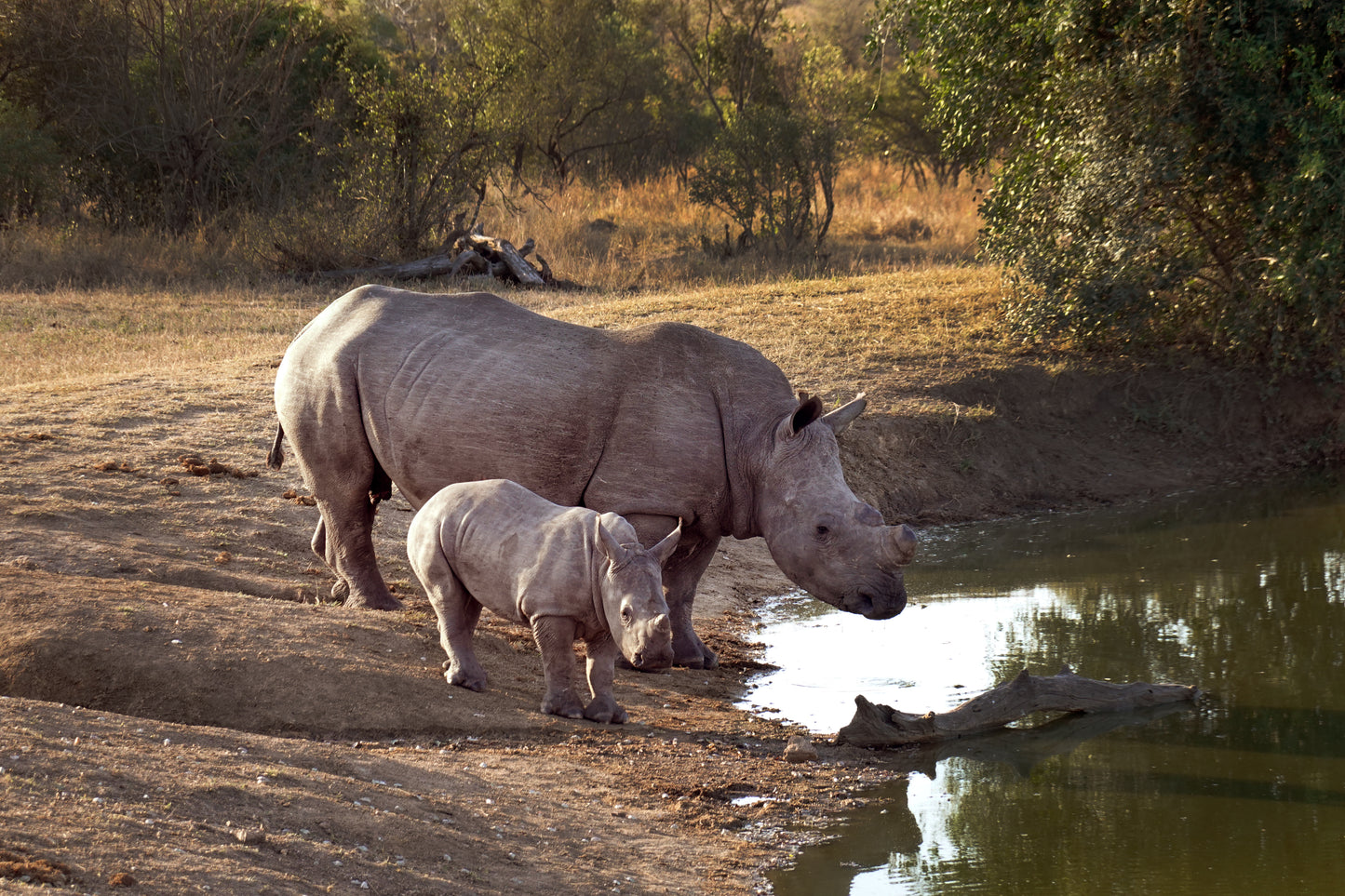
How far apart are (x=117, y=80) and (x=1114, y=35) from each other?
595 inches

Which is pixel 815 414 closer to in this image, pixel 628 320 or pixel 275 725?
pixel 275 725

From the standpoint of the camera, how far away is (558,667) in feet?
18.9

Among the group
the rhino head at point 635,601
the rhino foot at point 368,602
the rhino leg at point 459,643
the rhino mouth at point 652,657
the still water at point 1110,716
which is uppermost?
the rhino head at point 635,601

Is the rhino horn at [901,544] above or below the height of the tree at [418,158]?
below

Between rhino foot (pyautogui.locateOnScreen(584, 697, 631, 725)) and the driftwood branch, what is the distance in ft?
3.31

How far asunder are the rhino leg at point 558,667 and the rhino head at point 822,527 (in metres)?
1.16

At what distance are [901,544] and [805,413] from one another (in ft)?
2.71

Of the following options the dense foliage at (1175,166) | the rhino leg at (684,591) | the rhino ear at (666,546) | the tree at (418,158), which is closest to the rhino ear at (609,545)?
the rhino ear at (666,546)

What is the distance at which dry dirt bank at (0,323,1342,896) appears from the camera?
3775 millimetres

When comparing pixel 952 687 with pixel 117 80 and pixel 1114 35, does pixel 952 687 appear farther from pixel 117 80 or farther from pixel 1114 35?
pixel 117 80

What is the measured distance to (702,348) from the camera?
22.0ft

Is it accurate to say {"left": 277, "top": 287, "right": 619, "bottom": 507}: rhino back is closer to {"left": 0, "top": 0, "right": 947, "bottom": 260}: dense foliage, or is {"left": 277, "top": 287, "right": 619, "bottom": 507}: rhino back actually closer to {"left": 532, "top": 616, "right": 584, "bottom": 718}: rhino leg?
{"left": 532, "top": 616, "right": 584, "bottom": 718}: rhino leg

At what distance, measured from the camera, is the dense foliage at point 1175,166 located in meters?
10.9

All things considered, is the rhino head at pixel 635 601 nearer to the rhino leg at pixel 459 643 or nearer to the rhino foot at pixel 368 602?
the rhino leg at pixel 459 643
